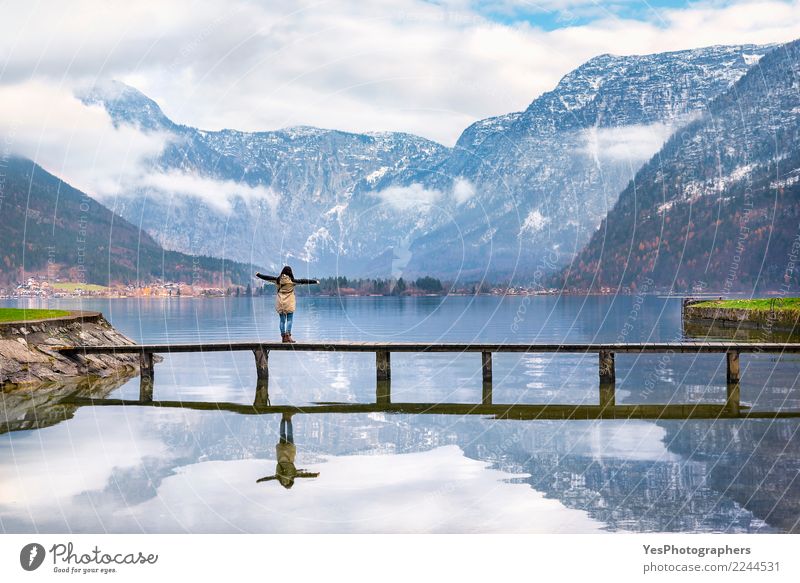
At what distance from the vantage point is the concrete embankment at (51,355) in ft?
127

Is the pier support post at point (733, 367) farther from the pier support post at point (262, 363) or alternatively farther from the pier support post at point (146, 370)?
the pier support post at point (146, 370)

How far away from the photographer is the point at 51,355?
4125cm

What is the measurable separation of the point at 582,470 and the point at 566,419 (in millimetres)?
8838

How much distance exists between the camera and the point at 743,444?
25.2 metres

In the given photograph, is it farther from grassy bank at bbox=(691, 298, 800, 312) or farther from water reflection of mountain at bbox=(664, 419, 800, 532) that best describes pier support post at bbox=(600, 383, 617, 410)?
grassy bank at bbox=(691, 298, 800, 312)

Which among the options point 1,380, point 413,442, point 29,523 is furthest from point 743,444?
point 1,380

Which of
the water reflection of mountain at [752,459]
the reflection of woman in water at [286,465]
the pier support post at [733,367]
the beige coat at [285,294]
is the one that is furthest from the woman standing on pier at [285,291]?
the pier support post at [733,367]

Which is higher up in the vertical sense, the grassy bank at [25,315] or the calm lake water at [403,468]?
the grassy bank at [25,315]

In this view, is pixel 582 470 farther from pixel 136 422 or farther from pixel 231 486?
pixel 136 422

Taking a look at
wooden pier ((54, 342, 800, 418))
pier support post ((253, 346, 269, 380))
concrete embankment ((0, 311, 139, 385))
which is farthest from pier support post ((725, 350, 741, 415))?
concrete embankment ((0, 311, 139, 385))

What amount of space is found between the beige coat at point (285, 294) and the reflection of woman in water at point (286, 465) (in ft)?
33.3

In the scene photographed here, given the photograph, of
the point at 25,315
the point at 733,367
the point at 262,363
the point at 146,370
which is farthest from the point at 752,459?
the point at 25,315

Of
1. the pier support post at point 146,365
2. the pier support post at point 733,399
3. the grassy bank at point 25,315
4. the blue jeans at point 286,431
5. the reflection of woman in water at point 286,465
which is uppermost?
the grassy bank at point 25,315

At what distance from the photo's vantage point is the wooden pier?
1273 inches
